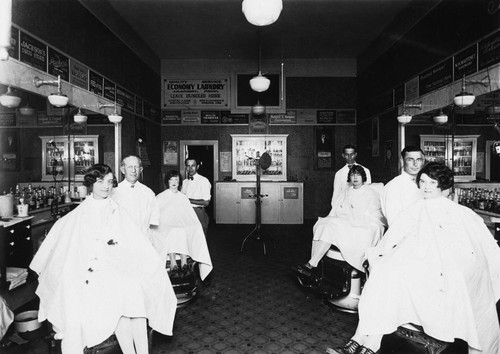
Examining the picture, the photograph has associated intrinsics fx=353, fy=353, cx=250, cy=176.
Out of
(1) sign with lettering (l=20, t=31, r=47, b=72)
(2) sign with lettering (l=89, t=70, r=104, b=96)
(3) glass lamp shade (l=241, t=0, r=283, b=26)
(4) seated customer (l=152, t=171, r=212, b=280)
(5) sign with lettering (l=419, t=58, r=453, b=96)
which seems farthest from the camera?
(2) sign with lettering (l=89, t=70, r=104, b=96)

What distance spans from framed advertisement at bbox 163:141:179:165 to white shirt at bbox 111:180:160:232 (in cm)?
499

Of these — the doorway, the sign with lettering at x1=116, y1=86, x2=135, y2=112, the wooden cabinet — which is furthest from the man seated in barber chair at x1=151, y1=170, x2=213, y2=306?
the doorway

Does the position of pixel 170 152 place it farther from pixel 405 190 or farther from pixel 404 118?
pixel 405 190

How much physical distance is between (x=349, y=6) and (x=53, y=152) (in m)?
4.80

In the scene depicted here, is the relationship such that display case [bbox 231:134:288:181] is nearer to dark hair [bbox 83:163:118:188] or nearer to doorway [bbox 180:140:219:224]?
doorway [bbox 180:140:219:224]

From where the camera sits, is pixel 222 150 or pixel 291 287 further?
pixel 222 150

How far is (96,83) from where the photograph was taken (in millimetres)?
4844

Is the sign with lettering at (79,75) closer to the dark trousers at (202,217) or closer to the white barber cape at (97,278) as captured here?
the dark trousers at (202,217)

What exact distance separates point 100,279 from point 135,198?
53.8 inches

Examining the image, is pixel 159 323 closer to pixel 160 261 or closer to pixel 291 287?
pixel 160 261

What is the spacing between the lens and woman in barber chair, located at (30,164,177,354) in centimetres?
206

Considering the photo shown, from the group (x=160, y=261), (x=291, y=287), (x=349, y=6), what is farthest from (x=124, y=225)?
(x=349, y=6)

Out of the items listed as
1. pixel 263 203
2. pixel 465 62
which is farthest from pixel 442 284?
pixel 263 203

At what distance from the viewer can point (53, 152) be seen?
3.88m
